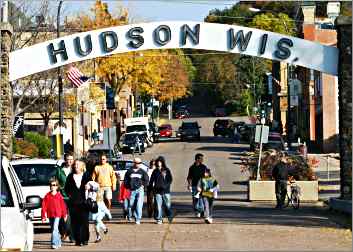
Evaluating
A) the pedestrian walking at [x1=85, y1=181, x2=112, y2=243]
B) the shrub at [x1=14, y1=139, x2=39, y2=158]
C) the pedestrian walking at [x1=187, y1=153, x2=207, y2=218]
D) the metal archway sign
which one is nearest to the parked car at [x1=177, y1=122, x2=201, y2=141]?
the shrub at [x1=14, y1=139, x2=39, y2=158]

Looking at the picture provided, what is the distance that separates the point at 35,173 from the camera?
2308 centimetres

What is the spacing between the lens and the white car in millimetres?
22473

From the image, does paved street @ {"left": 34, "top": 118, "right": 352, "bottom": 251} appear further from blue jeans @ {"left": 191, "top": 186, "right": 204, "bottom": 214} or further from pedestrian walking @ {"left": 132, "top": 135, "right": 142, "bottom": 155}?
pedestrian walking @ {"left": 132, "top": 135, "right": 142, "bottom": 155}

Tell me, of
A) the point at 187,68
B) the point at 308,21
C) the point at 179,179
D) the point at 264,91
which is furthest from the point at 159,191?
the point at 187,68

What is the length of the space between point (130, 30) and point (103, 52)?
103 cm

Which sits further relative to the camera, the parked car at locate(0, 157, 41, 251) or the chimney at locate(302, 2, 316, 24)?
the chimney at locate(302, 2, 316, 24)

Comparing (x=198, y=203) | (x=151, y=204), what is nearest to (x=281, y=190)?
(x=198, y=203)

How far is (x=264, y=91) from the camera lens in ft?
344

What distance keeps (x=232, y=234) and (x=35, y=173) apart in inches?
204

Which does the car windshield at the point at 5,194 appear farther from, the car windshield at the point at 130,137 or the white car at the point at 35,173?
the car windshield at the point at 130,137

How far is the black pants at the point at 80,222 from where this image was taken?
1906 cm

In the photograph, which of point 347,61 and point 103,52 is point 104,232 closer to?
point 103,52

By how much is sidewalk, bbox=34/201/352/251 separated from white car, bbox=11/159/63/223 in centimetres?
116

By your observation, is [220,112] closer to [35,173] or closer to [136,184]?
[136,184]
